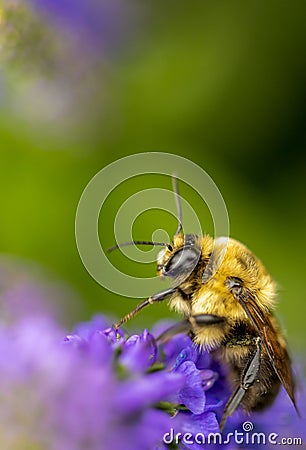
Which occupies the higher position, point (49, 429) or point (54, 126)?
point (54, 126)

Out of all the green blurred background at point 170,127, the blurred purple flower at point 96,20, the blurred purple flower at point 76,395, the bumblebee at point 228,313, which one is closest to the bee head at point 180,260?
the bumblebee at point 228,313

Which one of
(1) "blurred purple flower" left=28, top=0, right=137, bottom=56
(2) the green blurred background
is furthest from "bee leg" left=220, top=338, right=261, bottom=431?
(1) "blurred purple flower" left=28, top=0, right=137, bottom=56

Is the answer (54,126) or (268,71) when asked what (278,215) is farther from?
(54,126)

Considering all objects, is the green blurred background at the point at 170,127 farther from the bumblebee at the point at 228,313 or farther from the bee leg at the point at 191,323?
the bee leg at the point at 191,323

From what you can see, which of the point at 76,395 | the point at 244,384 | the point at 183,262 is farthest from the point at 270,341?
the point at 76,395

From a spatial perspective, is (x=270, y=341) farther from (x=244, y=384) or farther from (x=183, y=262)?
(x=183, y=262)

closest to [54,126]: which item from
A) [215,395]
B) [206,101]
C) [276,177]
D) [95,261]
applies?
[206,101]

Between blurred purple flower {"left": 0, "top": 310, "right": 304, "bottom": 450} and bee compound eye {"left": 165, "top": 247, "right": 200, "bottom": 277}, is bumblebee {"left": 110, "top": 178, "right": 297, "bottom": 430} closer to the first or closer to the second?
bee compound eye {"left": 165, "top": 247, "right": 200, "bottom": 277}
